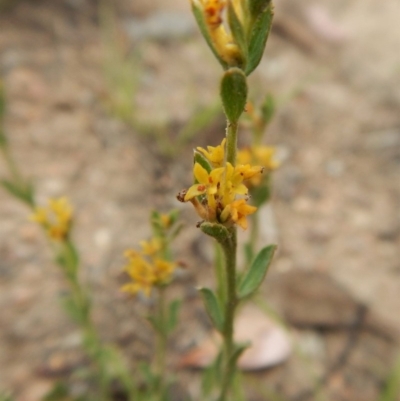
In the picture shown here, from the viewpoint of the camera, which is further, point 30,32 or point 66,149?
→ point 30,32

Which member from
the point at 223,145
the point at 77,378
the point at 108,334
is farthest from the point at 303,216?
the point at 223,145

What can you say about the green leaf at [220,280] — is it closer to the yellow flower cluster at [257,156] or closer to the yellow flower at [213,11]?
the yellow flower cluster at [257,156]

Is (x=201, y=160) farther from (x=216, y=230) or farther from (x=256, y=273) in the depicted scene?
(x=256, y=273)

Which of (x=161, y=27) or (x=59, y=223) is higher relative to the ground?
(x=161, y=27)

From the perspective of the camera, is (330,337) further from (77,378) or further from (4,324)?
(4,324)

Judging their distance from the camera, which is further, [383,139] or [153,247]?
[383,139]

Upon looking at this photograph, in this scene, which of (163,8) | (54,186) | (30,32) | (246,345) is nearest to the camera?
(246,345)

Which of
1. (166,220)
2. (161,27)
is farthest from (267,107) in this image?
(161,27)
